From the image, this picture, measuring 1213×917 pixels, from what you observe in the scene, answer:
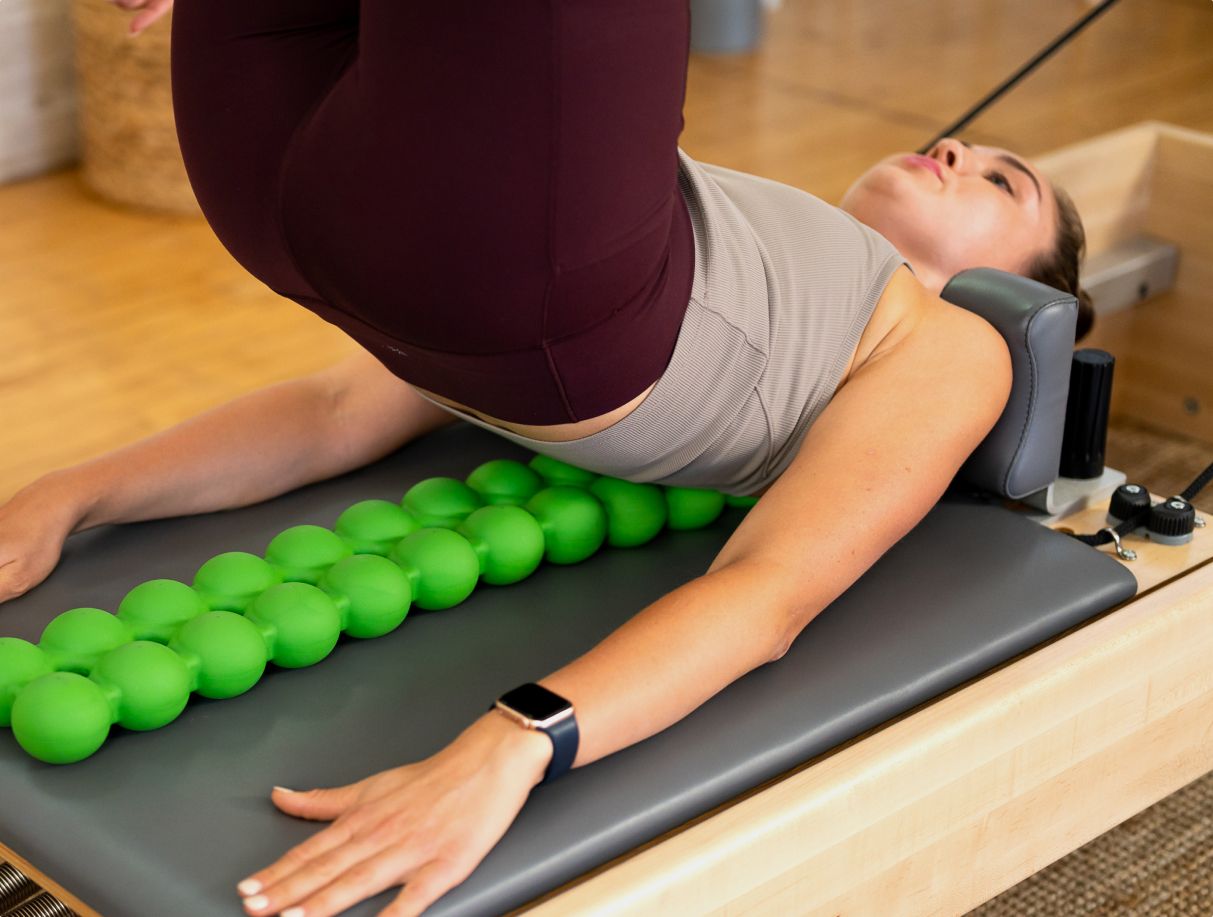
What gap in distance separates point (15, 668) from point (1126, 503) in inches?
48.3

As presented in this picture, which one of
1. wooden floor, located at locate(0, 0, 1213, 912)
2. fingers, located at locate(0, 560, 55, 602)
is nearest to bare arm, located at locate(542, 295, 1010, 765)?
fingers, located at locate(0, 560, 55, 602)

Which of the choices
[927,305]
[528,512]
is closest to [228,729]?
[528,512]

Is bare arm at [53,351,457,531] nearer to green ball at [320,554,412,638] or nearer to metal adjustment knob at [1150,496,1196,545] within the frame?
green ball at [320,554,412,638]

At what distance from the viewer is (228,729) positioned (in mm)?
1465

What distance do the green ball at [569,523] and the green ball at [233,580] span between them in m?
0.30

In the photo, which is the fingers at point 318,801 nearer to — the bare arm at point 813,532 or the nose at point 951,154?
the bare arm at point 813,532

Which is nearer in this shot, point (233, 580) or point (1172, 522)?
point (233, 580)

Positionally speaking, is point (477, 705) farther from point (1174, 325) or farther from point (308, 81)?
point (1174, 325)

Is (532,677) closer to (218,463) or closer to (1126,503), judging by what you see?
(218,463)

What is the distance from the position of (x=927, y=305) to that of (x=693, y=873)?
74cm

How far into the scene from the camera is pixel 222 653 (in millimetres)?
1471

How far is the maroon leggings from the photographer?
120 centimetres

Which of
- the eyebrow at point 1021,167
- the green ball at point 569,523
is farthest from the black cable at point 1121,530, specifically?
the green ball at point 569,523

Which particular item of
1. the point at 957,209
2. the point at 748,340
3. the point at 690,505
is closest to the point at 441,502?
the point at 690,505
